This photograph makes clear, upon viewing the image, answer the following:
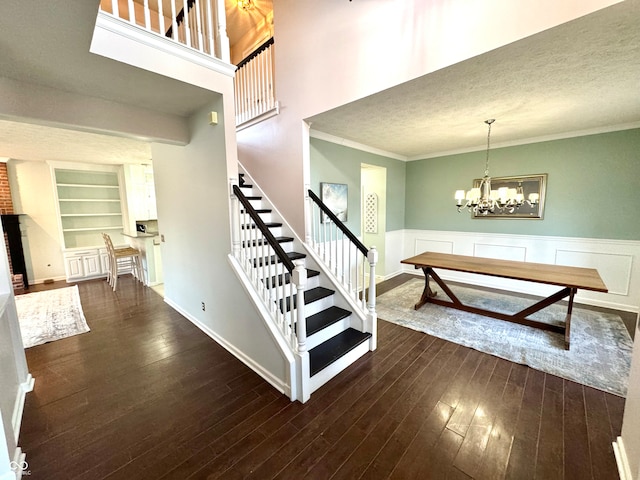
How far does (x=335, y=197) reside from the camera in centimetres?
412

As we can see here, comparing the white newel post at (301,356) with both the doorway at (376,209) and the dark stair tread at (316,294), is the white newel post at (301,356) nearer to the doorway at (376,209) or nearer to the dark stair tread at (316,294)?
the dark stair tread at (316,294)

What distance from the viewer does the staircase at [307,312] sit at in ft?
6.58

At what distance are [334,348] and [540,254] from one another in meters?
4.20

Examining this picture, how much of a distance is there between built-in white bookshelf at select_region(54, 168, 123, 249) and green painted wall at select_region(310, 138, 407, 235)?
17.3 ft

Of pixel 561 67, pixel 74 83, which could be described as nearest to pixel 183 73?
pixel 74 83

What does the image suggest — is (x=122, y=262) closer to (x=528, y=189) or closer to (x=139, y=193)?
(x=139, y=193)

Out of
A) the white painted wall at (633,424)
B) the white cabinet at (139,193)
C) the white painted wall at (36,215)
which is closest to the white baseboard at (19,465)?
the white painted wall at (633,424)

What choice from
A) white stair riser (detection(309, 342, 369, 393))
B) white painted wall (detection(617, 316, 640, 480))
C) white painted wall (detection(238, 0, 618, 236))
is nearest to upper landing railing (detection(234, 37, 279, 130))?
white painted wall (detection(238, 0, 618, 236))

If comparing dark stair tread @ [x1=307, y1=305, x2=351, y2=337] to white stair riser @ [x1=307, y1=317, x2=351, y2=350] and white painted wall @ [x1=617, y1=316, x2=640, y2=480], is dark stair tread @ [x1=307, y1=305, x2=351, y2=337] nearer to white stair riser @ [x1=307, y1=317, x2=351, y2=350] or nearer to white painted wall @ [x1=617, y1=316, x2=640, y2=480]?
white stair riser @ [x1=307, y1=317, x2=351, y2=350]

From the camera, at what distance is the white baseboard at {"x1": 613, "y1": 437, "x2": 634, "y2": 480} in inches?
55.2

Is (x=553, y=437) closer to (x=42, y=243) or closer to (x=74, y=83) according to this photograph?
(x=74, y=83)

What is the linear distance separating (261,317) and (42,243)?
241 inches

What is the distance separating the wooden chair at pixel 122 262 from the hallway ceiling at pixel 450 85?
195 cm

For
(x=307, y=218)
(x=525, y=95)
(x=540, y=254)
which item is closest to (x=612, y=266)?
(x=540, y=254)
